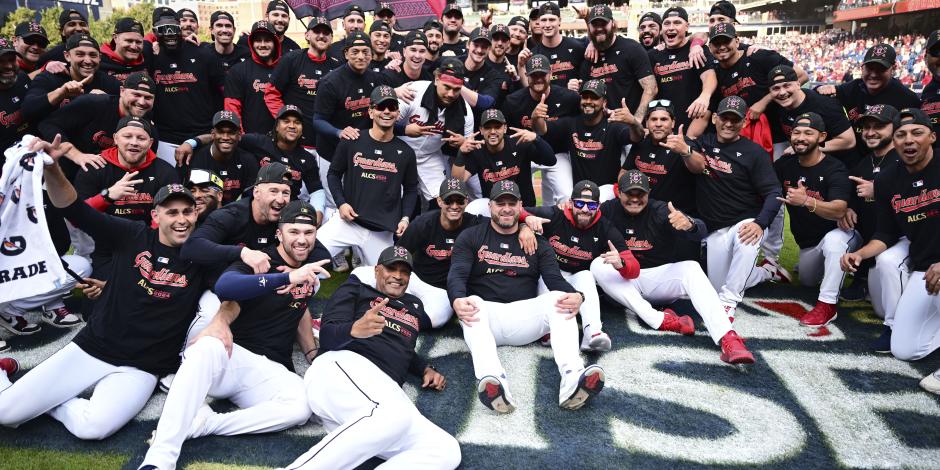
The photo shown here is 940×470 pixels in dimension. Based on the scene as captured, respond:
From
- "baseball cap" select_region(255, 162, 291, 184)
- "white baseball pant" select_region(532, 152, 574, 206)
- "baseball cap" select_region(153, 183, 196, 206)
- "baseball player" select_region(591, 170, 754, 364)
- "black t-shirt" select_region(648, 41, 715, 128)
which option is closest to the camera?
"baseball cap" select_region(153, 183, 196, 206)

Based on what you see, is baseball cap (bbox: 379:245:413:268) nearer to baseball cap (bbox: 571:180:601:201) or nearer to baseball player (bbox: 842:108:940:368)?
baseball cap (bbox: 571:180:601:201)

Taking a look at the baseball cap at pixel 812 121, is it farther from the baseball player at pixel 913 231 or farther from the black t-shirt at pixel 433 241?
the black t-shirt at pixel 433 241

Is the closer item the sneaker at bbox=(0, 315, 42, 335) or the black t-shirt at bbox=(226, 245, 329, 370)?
the black t-shirt at bbox=(226, 245, 329, 370)

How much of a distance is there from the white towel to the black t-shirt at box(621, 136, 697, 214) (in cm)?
547

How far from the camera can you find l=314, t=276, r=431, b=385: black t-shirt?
15.0 feet

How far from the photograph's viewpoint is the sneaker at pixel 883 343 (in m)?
5.86

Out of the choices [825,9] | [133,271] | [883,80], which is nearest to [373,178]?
[133,271]

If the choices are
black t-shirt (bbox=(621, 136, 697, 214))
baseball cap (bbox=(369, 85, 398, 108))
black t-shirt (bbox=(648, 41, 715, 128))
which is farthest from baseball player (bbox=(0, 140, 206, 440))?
black t-shirt (bbox=(648, 41, 715, 128))

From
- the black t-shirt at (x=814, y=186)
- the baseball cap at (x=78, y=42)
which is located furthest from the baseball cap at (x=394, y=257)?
the baseball cap at (x=78, y=42)

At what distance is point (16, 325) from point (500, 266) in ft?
14.1

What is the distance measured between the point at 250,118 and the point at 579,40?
4190mm

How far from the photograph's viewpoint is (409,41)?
25.1 feet

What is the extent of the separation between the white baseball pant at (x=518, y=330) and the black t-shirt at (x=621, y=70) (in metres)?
3.65

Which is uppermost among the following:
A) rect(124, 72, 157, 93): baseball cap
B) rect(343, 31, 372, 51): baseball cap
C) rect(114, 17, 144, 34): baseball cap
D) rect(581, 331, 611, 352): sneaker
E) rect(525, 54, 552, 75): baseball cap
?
rect(114, 17, 144, 34): baseball cap
